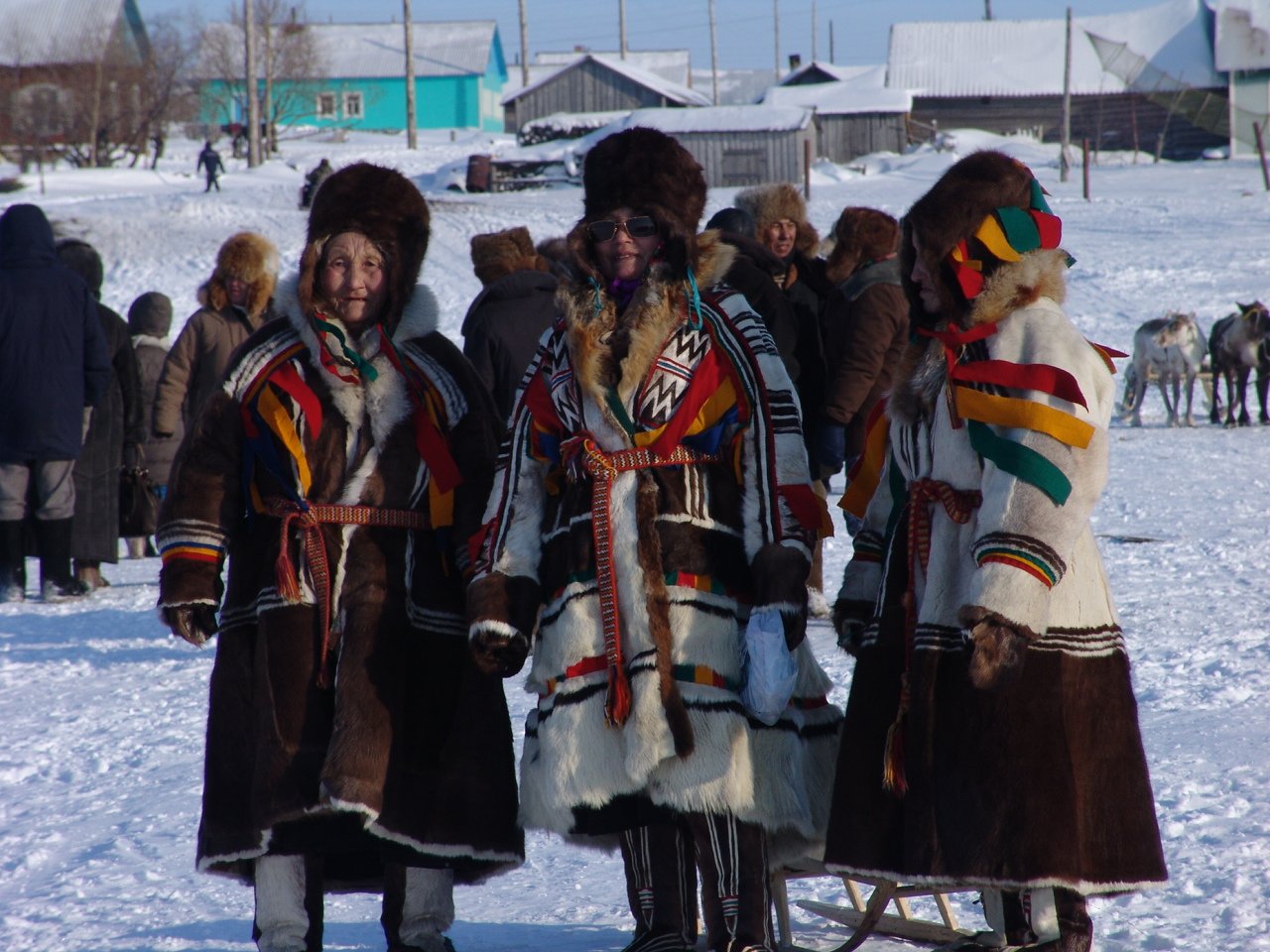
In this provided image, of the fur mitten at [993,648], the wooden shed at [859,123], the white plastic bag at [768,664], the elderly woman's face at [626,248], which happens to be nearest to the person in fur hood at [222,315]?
the elderly woman's face at [626,248]

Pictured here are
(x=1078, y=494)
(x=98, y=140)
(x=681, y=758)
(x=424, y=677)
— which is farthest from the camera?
(x=98, y=140)

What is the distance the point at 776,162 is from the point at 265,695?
31.6m

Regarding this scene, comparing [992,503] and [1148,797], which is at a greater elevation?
[992,503]

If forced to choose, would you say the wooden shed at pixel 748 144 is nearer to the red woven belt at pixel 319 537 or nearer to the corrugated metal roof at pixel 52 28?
the corrugated metal roof at pixel 52 28

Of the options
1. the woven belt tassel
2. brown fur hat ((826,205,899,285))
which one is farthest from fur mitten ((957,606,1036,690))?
brown fur hat ((826,205,899,285))

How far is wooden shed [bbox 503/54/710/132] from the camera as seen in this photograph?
145 feet

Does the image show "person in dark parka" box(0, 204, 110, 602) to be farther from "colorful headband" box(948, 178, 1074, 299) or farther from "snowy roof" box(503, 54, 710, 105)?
"snowy roof" box(503, 54, 710, 105)

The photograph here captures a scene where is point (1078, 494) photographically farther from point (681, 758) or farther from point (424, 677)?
point (424, 677)

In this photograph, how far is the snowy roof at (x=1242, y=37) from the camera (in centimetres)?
3866

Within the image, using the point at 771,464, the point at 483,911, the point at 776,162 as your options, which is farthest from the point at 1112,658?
the point at 776,162

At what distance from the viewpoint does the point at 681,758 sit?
280 cm

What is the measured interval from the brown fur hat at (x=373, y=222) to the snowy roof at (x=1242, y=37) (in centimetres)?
4058

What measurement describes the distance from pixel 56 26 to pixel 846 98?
28.9m

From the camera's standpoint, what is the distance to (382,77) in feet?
186
